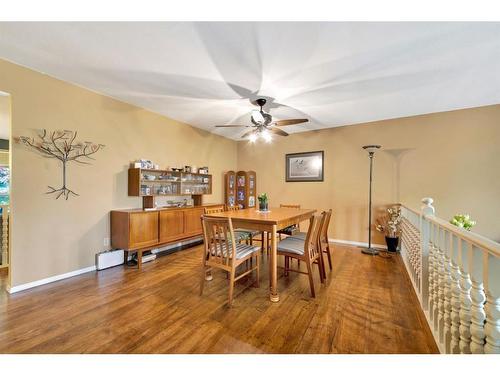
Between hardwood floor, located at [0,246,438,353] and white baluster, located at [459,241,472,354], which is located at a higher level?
white baluster, located at [459,241,472,354]

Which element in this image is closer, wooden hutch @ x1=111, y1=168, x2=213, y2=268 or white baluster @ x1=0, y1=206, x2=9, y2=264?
white baluster @ x1=0, y1=206, x2=9, y2=264

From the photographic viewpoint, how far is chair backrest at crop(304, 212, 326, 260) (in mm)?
2275

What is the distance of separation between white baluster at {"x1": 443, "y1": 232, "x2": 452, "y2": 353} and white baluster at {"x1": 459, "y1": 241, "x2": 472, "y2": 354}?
21cm

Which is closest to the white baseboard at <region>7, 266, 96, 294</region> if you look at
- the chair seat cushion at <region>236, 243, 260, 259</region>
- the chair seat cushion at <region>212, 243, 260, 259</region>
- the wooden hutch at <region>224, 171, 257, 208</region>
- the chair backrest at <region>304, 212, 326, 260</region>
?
the chair seat cushion at <region>212, 243, 260, 259</region>

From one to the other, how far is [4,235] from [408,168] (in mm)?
6321

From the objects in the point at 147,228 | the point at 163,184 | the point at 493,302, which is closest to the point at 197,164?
the point at 163,184

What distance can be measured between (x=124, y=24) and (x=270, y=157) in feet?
12.9

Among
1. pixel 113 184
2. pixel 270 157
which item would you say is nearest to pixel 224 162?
pixel 270 157

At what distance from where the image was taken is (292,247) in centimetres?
243

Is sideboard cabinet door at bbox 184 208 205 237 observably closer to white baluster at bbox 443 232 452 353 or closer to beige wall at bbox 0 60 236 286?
beige wall at bbox 0 60 236 286

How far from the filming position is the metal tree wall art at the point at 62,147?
254 centimetres

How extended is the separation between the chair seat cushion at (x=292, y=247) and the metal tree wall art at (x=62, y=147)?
2755 mm

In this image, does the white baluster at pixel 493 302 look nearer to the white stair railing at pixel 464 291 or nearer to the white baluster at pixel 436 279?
the white stair railing at pixel 464 291

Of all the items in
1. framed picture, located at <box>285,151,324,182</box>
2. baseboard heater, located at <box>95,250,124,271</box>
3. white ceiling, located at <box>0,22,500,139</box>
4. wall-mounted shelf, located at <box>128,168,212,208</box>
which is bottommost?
baseboard heater, located at <box>95,250,124,271</box>
